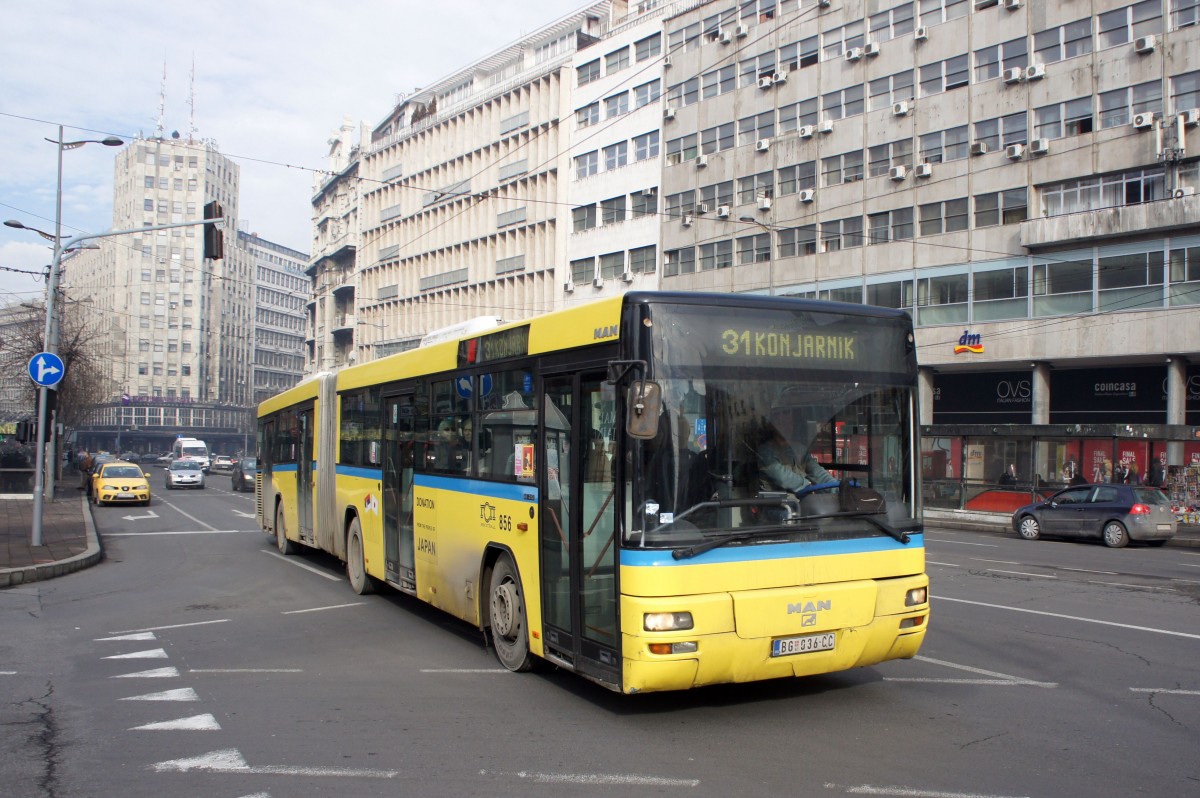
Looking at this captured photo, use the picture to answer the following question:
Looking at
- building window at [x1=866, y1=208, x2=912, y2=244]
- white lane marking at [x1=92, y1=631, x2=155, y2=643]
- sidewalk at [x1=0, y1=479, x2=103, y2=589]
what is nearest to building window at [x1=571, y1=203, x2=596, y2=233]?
building window at [x1=866, y1=208, x2=912, y2=244]

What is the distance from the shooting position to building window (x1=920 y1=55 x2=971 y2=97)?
41.3 meters

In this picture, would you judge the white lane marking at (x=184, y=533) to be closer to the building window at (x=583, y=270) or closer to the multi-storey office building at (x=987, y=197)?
the multi-storey office building at (x=987, y=197)

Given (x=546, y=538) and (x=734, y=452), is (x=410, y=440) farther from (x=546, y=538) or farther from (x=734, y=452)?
(x=734, y=452)

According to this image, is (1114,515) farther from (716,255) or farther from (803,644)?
(716,255)

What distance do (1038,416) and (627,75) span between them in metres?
29.6

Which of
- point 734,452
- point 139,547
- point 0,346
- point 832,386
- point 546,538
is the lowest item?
point 139,547

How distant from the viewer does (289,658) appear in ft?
30.5

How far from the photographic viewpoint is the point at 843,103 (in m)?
45.7

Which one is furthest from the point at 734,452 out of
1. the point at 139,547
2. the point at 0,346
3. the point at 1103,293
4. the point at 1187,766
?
the point at 0,346

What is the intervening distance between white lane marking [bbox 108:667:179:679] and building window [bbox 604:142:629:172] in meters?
50.2

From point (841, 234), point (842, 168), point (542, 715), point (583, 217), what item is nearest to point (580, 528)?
point (542, 715)

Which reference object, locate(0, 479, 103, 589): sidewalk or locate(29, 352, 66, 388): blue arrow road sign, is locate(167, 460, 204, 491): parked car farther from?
locate(29, 352, 66, 388): blue arrow road sign

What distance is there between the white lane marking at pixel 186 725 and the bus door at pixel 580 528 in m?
2.37

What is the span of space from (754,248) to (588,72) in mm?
17810
